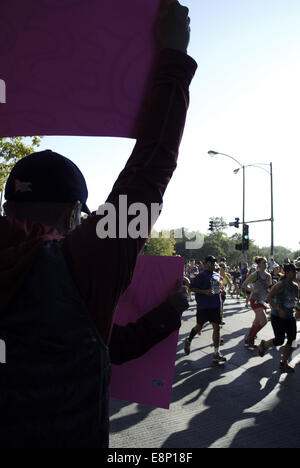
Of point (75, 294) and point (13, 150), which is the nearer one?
point (75, 294)

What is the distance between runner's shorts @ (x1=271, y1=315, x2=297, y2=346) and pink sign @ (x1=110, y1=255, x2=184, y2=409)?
6.54 meters

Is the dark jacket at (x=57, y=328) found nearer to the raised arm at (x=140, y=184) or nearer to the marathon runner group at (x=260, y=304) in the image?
the raised arm at (x=140, y=184)

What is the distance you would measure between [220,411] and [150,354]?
4.20 meters

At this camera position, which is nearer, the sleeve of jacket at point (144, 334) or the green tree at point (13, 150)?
the sleeve of jacket at point (144, 334)

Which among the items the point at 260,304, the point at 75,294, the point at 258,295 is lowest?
the point at 260,304

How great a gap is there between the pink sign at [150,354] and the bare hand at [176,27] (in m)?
0.62

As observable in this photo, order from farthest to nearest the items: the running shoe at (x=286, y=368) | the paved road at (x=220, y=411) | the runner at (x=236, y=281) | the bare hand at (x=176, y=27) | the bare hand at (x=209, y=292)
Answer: the runner at (x=236, y=281) → the bare hand at (x=209, y=292) → the running shoe at (x=286, y=368) → the paved road at (x=220, y=411) → the bare hand at (x=176, y=27)

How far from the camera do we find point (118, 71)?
3.33 ft

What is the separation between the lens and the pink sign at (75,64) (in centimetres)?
96

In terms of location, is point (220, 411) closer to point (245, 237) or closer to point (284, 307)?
point (284, 307)

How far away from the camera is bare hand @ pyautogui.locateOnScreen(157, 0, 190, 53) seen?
0.87 meters

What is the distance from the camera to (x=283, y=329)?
732 centimetres

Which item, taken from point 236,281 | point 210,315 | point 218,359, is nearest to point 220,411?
point 218,359

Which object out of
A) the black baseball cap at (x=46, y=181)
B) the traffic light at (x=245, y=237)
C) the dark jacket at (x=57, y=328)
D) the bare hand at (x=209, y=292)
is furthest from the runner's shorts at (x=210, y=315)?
the traffic light at (x=245, y=237)
